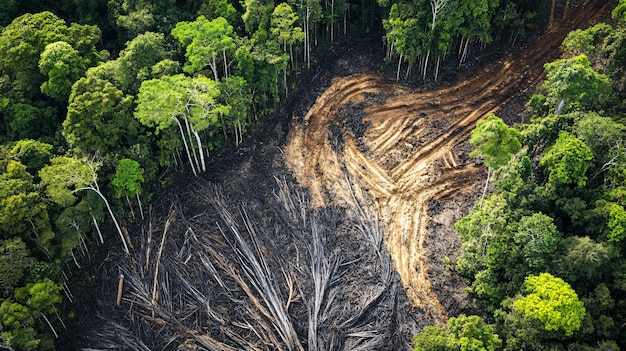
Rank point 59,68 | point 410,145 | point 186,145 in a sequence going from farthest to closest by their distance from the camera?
point 410,145
point 186,145
point 59,68

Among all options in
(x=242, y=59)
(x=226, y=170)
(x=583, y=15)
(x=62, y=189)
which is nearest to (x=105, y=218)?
(x=62, y=189)

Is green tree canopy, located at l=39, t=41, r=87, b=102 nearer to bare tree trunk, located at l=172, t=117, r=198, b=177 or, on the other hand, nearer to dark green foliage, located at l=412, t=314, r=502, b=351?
bare tree trunk, located at l=172, t=117, r=198, b=177

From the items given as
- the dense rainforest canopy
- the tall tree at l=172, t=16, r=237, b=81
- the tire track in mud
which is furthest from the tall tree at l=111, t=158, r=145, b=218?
the tire track in mud

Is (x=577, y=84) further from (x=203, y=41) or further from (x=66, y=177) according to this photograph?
(x=66, y=177)

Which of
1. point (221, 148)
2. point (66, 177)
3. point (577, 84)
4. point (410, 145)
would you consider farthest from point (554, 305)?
point (66, 177)

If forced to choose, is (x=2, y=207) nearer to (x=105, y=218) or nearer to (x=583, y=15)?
(x=105, y=218)

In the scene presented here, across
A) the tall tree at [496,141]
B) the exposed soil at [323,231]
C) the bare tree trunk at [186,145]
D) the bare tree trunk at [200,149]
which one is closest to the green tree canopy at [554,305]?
the exposed soil at [323,231]
